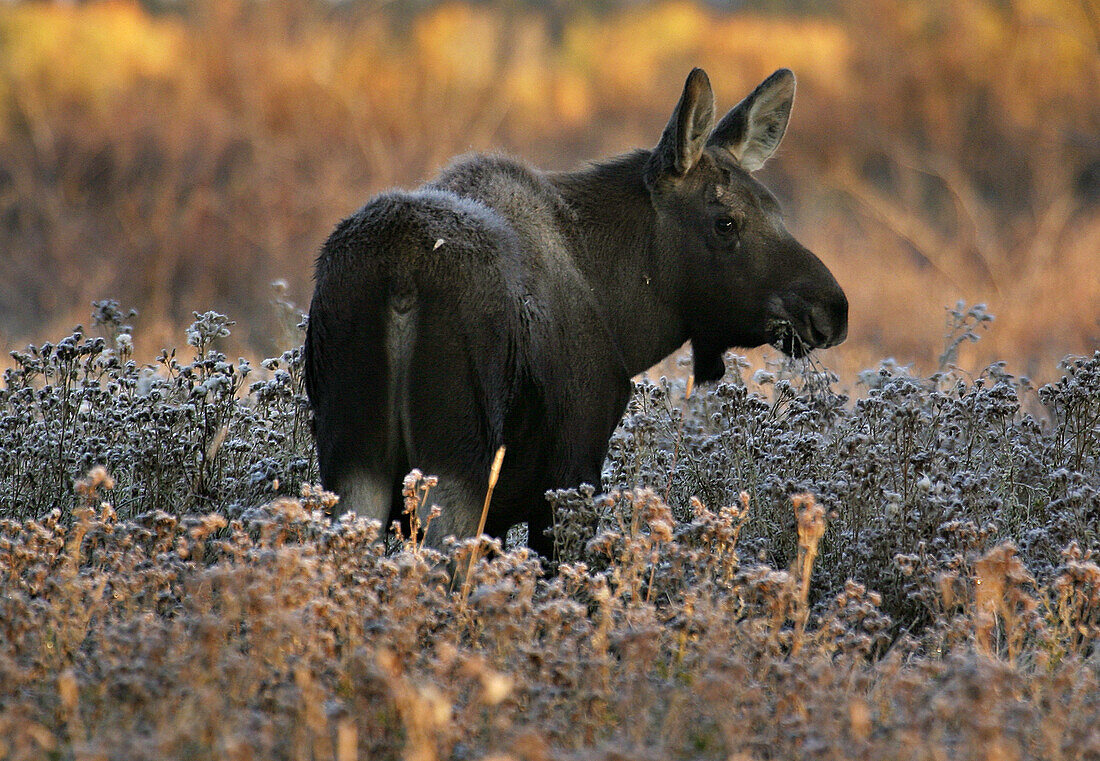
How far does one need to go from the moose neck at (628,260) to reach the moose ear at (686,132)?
12cm

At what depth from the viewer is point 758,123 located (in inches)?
218

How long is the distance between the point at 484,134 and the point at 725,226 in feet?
52.3

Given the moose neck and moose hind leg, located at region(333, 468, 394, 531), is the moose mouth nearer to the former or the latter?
the moose neck

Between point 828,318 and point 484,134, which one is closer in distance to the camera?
point 828,318

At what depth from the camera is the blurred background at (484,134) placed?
1528 centimetres

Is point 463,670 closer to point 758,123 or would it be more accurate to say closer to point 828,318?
point 828,318

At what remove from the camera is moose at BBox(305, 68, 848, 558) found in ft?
12.3

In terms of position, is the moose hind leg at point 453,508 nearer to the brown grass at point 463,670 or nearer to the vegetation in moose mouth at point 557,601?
the vegetation in moose mouth at point 557,601

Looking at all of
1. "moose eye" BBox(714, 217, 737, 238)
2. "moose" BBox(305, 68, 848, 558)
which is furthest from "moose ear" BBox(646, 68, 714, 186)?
"moose eye" BBox(714, 217, 737, 238)

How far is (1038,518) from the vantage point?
5480 millimetres

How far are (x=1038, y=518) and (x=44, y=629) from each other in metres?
4.12

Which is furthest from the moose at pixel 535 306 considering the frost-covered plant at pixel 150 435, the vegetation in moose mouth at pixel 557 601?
the frost-covered plant at pixel 150 435

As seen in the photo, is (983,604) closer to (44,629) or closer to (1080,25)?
(44,629)

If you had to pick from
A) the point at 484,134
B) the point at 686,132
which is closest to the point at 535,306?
the point at 686,132
